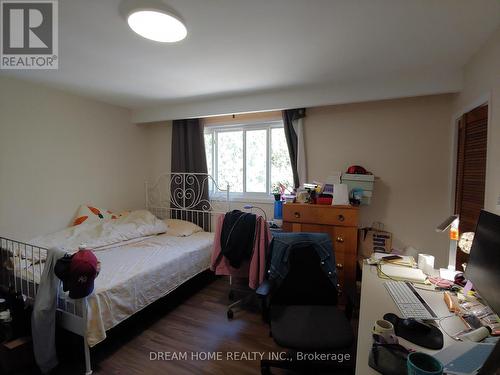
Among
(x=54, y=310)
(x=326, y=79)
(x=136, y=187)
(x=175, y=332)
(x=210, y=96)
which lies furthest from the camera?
(x=136, y=187)

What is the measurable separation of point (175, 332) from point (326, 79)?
2.84m

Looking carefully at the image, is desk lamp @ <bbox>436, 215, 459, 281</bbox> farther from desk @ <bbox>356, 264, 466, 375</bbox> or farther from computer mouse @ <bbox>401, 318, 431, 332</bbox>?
computer mouse @ <bbox>401, 318, 431, 332</bbox>

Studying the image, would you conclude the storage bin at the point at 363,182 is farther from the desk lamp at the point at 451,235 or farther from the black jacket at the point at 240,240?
the black jacket at the point at 240,240

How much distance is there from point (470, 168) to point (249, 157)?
240cm

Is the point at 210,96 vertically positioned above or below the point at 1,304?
above

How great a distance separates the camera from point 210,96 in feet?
10.2

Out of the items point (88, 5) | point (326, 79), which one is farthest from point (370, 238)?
point (88, 5)

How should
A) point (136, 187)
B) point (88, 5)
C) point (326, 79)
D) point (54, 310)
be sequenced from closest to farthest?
point (88, 5)
point (54, 310)
point (326, 79)
point (136, 187)

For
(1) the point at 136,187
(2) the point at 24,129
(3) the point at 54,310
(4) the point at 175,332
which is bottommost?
(4) the point at 175,332

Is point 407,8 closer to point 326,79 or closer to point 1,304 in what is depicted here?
point 326,79

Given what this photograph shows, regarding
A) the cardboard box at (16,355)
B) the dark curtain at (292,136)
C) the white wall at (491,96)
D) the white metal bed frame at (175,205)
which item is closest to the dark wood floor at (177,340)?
the cardboard box at (16,355)

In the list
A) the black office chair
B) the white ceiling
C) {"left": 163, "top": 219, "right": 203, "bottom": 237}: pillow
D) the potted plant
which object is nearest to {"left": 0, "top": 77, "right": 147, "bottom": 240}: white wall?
the white ceiling

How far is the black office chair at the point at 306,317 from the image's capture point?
141cm

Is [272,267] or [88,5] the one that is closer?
[88,5]
